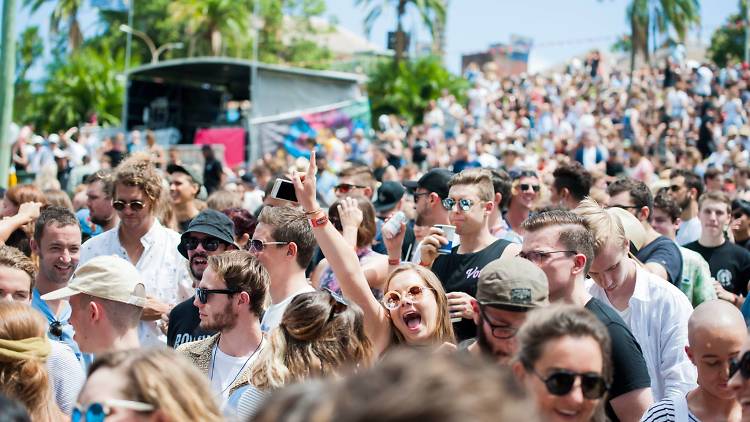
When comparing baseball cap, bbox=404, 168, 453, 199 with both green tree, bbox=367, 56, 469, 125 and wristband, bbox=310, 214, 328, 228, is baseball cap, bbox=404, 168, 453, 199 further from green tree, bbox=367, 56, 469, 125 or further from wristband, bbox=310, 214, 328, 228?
green tree, bbox=367, 56, 469, 125

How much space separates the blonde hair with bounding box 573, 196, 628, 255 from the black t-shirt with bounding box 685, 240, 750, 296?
10.7ft

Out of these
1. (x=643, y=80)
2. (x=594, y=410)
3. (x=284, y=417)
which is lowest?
(x=594, y=410)

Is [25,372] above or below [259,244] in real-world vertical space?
below

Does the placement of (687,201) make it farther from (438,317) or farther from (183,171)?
(438,317)

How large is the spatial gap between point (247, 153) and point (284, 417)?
72.9 ft

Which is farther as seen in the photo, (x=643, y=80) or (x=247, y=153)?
(x=643, y=80)

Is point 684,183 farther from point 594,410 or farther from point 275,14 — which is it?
point 275,14

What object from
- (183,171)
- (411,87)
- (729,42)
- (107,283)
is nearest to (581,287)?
(107,283)

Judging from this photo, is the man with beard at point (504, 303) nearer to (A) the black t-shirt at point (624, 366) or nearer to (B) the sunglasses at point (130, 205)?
(A) the black t-shirt at point (624, 366)

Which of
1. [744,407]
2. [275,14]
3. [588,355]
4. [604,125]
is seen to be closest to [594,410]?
[588,355]

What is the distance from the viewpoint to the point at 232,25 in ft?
176

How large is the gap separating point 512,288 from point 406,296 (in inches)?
45.9

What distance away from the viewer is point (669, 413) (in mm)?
3980

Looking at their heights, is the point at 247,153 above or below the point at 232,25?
below
